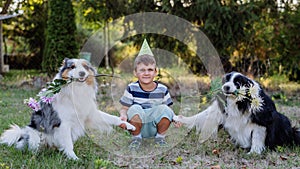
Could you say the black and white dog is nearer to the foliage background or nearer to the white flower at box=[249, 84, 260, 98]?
the white flower at box=[249, 84, 260, 98]

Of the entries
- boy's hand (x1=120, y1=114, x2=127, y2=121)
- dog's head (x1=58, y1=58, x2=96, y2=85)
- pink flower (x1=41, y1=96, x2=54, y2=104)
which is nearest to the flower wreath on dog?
boy's hand (x1=120, y1=114, x2=127, y2=121)

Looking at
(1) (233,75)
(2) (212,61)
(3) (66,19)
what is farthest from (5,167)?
(3) (66,19)

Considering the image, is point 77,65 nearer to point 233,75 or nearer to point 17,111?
point 233,75

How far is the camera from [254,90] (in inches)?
155

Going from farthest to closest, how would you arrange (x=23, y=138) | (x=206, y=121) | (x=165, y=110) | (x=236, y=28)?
(x=236, y=28) → (x=206, y=121) → (x=165, y=110) → (x=23, y=138)

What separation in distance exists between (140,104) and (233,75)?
102 cm

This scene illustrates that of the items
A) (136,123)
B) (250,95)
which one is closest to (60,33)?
(136,123)

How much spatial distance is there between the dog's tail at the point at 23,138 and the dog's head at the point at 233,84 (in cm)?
191

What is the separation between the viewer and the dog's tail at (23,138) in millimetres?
3766

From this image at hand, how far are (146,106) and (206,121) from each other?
30.8 inches

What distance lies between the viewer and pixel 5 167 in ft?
11.3

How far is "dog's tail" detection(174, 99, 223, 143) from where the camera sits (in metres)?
4.37

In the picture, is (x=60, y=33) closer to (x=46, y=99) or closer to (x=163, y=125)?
(x=163, y=125)

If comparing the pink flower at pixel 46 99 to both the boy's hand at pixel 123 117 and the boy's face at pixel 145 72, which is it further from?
the boy's face at pixel 145 72
